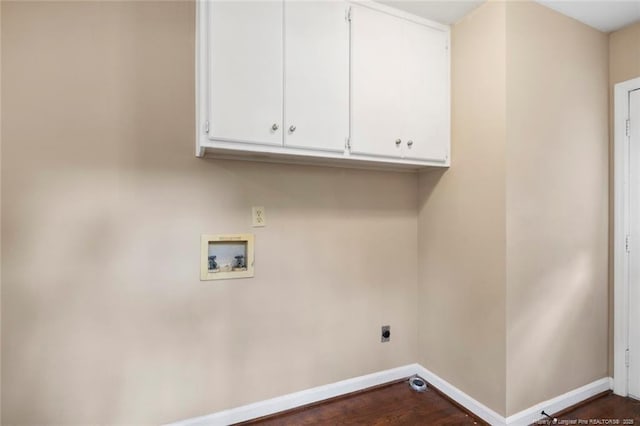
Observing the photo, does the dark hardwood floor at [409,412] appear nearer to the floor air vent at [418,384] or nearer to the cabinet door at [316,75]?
the floor air vent at [418,384]

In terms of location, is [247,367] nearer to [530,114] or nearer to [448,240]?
[448,240]

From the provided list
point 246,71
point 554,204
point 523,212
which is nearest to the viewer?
point 246,71

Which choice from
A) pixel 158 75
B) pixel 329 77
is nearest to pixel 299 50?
pixel 329 77

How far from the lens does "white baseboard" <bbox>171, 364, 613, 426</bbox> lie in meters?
1.80

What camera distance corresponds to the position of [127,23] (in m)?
1.60

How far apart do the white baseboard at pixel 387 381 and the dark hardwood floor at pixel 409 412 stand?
0.11 feet

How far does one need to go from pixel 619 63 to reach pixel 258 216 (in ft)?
8.59

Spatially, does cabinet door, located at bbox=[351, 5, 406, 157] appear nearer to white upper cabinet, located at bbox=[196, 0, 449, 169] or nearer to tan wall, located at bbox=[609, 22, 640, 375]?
white upper cabinet, located at bbox=[196, 0, 449, 169]

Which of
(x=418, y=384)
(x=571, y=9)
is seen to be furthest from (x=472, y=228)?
(x=571, y=9)

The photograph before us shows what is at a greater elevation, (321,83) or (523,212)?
(321,83)

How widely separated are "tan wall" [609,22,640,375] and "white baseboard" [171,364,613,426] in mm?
468

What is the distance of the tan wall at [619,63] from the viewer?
6.73 feet

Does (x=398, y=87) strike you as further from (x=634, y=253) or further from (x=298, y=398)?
(x=298, y=398)

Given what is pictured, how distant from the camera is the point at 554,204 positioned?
1931 millimetres
